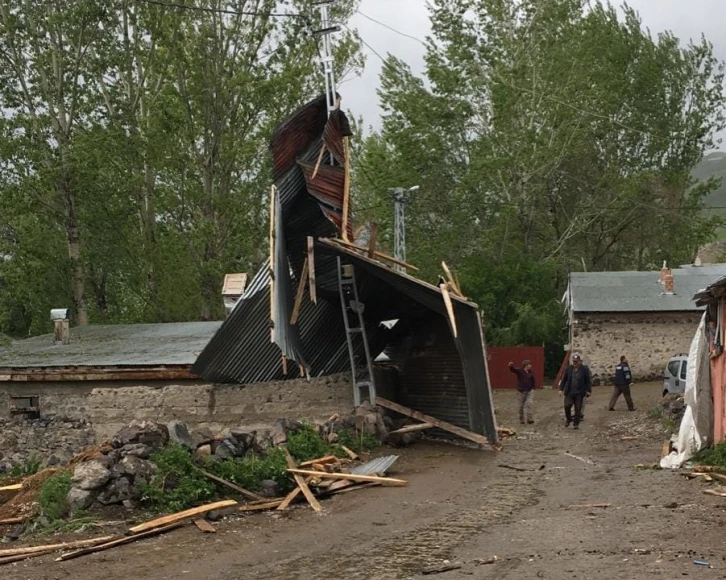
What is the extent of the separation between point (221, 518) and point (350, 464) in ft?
13.2

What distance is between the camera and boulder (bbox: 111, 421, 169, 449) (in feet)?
40.2

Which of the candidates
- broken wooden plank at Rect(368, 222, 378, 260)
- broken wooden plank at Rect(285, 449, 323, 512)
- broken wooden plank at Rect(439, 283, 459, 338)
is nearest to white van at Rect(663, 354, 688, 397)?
broken wooden plank at Rect(439, 283, 459, 338)

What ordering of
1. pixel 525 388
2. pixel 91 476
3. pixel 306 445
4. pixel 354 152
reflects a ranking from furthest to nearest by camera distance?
1. pixel 354 152
2. pixel 525 388
3. pixel 306 445
4. pixel 91 476

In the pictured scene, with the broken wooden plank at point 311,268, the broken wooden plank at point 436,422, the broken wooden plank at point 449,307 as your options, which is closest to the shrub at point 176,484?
the broken wooden plank at point 311,268

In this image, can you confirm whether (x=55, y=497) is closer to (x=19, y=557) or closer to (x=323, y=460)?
(x=19, y=557)

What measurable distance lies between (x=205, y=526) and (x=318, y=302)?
8.57 m

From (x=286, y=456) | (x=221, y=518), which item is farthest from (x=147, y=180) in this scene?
(x=221, y=518)

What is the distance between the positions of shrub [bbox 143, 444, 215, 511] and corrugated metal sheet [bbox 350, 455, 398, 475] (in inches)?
112

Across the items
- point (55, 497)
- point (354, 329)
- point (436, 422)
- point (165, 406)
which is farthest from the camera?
point (354, 329)

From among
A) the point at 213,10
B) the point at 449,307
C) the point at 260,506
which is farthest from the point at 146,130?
the point at 260,506

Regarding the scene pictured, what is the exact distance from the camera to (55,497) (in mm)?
11328

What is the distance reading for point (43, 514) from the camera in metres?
11.1

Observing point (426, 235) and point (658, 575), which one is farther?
point (426, 235)

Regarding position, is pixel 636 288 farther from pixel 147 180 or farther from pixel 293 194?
pixel 293 194
